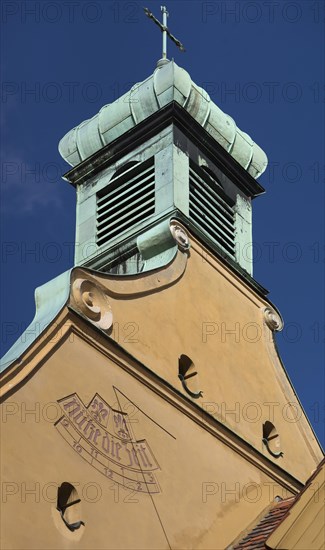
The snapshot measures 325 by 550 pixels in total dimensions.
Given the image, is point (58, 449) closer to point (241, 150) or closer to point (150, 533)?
point (150, 533)

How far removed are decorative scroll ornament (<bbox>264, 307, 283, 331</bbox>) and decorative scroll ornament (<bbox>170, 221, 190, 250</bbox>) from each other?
5.79 ft

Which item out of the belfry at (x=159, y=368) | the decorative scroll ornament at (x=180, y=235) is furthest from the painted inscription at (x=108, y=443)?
the decorative scroll ornament at (x=180, y=235)

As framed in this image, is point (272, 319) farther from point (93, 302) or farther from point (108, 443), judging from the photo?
point (108, 443)

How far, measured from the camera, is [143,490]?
13.2 metres

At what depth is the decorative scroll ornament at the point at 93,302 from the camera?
A: 13492 mm

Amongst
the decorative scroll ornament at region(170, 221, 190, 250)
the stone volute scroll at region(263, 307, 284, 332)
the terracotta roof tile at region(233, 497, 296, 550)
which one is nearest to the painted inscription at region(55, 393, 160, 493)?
the terracotta roof tile at region(233, 497, 296, 550)

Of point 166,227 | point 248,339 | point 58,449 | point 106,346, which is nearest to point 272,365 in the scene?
point 248,339

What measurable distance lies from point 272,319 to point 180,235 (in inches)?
80.5

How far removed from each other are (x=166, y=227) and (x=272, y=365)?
7.66 ft

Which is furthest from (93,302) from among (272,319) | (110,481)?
(272,319)

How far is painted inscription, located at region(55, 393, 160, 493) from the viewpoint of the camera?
41.6 feet

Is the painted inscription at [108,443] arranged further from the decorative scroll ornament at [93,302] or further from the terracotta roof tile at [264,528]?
the terracotta roof tile at [264,528]

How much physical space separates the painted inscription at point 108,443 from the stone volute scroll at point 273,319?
4.06 metres

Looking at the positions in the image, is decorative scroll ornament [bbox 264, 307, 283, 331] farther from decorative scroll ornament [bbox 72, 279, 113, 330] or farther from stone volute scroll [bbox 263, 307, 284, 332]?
decorative scroll ornament [bbox 72, 279, 113, 330]
